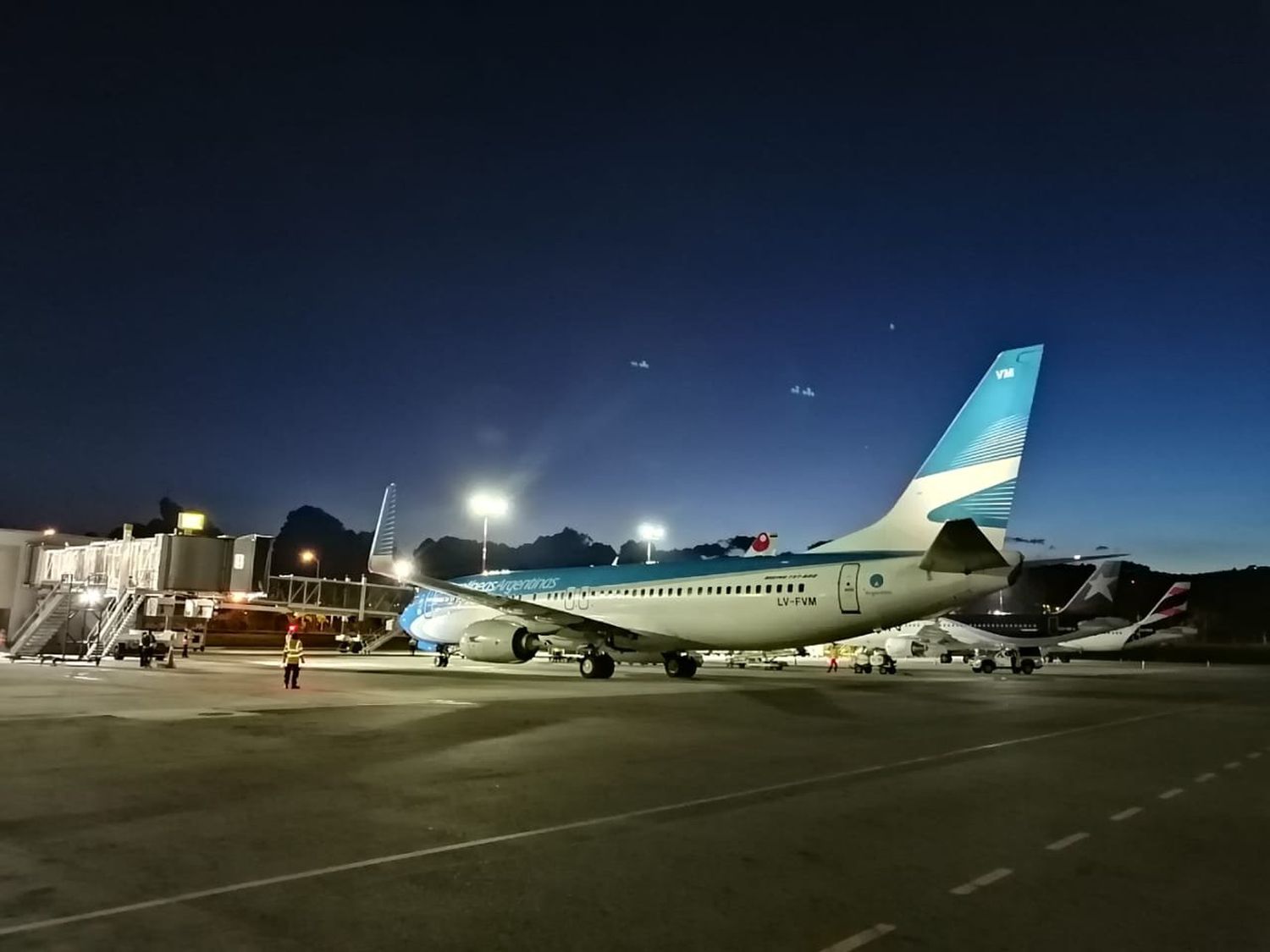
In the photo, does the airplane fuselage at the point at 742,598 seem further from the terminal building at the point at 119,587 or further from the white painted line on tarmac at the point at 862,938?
the white painted line on tarmac at the point at 862,938

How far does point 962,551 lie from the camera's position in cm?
2166

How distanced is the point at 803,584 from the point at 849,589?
1.62m

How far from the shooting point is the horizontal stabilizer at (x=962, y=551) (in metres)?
20.9

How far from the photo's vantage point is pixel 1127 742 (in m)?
15.6

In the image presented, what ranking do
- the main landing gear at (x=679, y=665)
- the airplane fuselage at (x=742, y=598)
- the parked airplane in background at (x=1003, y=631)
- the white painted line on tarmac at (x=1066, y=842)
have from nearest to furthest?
the white painted line on tarmac at (x=1066, y=842) < the airplane fuselage at (x=742, y=598) < the main landing gear at (x=679, y=665) < the parked airplane in background at (x=1003, y=631)

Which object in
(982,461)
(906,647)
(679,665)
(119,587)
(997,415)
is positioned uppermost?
(997,415)

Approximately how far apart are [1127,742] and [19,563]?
44864 millimetres

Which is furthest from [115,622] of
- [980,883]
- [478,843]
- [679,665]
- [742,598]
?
[980,883]

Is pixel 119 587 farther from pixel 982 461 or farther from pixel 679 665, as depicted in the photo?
pixel 982 461

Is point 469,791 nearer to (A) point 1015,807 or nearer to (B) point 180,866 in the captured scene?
(B) point 180,866

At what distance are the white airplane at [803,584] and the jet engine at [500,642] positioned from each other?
0.03 metres

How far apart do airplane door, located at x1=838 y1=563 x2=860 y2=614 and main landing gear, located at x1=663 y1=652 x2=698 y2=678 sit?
8.99 metres

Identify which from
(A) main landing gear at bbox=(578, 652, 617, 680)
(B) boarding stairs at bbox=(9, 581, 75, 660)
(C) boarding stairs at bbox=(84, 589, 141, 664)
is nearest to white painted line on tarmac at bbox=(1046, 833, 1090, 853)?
(A) main landing gear at bbox=(578, 652, 617, 680)

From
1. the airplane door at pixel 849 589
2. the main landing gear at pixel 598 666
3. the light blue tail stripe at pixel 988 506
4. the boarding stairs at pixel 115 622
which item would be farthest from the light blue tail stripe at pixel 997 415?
the boarding stairs at pixel 115 622
